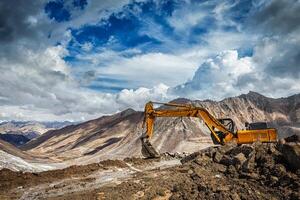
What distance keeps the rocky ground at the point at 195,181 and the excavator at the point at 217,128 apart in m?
3.09

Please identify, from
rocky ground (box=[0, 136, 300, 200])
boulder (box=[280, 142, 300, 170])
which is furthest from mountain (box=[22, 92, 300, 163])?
boulder (box=[280, 142, 300, 170])

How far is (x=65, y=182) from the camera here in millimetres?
19891

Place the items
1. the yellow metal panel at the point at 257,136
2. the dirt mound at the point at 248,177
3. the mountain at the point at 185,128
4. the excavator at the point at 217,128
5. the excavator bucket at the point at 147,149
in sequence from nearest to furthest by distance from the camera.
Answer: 1. the dirt mound at the point at 248,177
2. the yellow metal panel at the point at 257,136
3. the excavator at the point at 217,128
4. the excavator bucket at the point at 147,149
5. the mountain at the point at 185,128

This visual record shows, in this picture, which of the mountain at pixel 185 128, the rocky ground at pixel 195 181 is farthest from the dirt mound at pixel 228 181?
the mountain at pixel 185 128

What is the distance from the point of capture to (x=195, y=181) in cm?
1747

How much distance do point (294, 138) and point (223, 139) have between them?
7092 millimetres

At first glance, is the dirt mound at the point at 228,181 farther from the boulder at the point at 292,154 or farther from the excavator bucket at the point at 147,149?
the excavator bucket at the point at 147,149

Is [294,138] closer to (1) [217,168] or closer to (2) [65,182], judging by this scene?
(1) [217,168]

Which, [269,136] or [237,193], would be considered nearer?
[237,193]

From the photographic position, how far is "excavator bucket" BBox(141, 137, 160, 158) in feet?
86.5

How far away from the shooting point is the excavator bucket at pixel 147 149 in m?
26.4

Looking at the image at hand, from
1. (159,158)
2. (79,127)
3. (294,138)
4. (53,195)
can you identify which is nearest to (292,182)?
(294,138)

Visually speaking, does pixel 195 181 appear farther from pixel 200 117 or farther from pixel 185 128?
pixel 185 128

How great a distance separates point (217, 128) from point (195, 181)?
9988 millimetres
